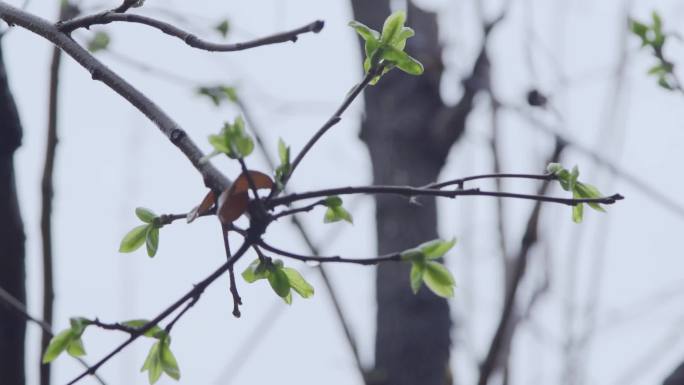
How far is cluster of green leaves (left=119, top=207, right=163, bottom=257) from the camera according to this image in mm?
671

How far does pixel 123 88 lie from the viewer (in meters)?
0.62

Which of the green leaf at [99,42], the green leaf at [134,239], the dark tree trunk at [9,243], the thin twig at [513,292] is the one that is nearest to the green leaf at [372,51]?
the green leaf at [134,239]

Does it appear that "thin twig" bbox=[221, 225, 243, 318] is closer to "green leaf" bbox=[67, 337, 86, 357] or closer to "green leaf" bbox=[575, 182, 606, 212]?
"green leaf" bbox=[67, 337, 86, 357]

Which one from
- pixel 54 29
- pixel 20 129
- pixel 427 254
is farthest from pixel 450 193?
pixel 20 129

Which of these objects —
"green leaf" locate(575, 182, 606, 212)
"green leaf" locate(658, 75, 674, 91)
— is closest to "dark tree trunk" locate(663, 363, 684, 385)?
"green leaf" locate(658, 75, 674, 91)

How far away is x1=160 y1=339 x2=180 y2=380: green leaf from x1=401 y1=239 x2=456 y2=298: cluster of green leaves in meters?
0.19

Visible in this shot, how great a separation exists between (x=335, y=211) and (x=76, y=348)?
8.7 inches

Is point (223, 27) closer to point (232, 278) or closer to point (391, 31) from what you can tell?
point (391, 31)

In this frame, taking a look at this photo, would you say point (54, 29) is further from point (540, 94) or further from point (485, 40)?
point (540, 94)

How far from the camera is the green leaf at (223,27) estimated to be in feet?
5.30

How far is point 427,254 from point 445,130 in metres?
1.25

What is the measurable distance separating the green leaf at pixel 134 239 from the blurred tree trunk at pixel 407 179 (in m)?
1.04

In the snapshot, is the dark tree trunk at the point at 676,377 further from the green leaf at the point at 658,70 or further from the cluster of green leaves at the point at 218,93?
the cluster of green leaves at the point at 218,93

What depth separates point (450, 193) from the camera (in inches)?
22.6
